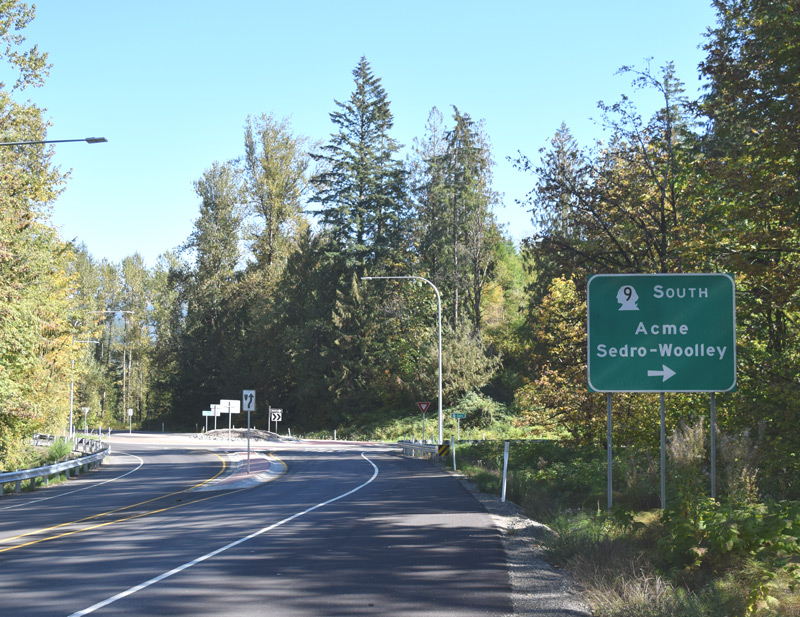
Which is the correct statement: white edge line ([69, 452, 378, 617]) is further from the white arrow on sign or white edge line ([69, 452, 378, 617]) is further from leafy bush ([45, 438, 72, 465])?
leafy bush ([45, 438, 72, 465])

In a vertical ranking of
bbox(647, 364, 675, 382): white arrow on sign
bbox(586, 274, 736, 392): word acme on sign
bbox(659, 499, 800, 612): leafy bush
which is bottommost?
bbox(659, 499, 800, 612): leafy bush

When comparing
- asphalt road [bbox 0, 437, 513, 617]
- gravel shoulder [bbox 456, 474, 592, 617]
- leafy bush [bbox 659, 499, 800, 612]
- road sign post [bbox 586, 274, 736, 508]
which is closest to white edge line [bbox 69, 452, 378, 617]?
asphalt road [bbox 0, 437, 513, 617]

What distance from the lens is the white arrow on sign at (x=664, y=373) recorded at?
10762mm

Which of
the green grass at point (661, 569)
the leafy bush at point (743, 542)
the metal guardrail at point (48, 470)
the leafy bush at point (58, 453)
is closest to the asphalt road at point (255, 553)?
the green grass at point (661, 569)

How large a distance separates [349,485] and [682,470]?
1382 cm

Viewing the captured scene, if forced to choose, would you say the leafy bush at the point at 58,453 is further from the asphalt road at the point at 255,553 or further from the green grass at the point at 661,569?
the green grass at the point at 661,569

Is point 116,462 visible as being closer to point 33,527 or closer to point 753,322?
point 33,527

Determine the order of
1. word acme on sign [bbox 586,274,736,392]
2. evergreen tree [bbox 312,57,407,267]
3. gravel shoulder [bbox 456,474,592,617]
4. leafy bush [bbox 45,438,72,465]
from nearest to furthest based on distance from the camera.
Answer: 1. gravel shoulder [bbox 456,474,592,617]
2. word acme on sign [bbox 586,274,736,392]
3. leafy bush [bbox 45,438,72,465]
4. evergreen tree [bbox 312,57,407,267]

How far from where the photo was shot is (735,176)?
45.3 ft

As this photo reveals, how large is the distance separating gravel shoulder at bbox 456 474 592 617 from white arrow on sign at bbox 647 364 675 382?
299 cm

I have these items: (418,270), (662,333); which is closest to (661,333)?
(662,333)

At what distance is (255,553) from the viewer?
11320mm

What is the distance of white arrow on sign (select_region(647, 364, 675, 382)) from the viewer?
10.8 m

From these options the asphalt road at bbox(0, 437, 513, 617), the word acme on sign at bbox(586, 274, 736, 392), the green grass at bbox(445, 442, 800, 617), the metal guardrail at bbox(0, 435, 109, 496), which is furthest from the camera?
the metal guardrail at bbox(0, 435, 109, 496)
